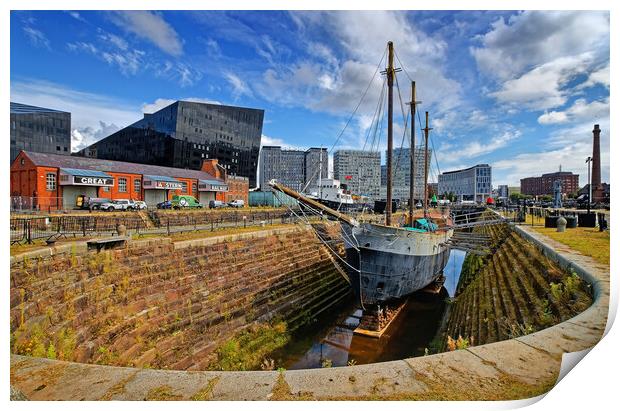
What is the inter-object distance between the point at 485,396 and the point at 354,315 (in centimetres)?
1473

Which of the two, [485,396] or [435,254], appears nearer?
[485,396]

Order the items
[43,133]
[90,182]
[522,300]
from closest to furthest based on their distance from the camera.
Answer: [522,300] < [90,182] < [43,133]

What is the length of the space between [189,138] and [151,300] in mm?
57755

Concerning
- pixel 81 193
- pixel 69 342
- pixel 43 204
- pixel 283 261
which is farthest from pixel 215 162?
pixel 69 342

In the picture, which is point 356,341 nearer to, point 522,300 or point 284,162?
point 522,300

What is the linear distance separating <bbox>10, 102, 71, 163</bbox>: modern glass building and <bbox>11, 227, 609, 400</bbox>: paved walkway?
4832 cm

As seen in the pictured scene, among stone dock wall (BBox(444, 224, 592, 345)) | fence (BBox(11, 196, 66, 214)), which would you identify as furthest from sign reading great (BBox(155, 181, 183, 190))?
stone dock wall (BBox(444, 224, 592, 345))

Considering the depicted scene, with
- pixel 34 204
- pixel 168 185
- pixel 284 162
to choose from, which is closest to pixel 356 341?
pixel 34 204

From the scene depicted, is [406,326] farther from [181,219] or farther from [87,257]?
[181,219]

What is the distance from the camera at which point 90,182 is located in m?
31.2

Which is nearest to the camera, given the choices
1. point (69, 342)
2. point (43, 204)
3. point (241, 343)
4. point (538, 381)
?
point (538, 381)

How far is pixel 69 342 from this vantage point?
24.3 ft

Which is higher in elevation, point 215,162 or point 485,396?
point 215,162

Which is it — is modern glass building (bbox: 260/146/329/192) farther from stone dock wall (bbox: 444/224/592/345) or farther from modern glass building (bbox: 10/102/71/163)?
stone dock wall (bbox: 444/224/592/345)
